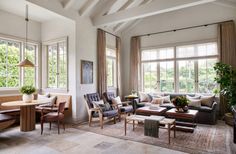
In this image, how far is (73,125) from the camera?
483 cm

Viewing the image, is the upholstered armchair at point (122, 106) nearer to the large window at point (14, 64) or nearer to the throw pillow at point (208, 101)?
the throw pillow at point (208, 101)

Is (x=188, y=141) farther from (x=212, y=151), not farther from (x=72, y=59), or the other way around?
(x=72, y=59)

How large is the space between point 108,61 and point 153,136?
3.91 metres

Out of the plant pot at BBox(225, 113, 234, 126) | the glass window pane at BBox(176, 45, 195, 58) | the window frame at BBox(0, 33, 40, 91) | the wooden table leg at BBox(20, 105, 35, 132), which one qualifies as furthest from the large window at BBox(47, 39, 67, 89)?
the plant pot at BBox(225, 113, 234, 126)

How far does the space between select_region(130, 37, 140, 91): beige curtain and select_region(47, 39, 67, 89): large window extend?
2.93 meters

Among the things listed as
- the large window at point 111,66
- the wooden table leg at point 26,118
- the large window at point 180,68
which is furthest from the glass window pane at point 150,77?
the wooden table leg at point 26,118

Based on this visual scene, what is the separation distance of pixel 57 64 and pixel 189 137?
14.9 ft

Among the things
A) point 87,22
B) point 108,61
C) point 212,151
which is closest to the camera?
point 212,151

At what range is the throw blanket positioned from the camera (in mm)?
3462

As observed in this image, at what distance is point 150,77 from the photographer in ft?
23.0

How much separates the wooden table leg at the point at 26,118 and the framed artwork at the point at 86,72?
168 cm

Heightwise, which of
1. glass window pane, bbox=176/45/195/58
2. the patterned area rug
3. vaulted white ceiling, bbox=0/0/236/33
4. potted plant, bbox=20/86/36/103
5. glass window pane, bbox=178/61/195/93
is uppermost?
vaulted white ceiling, bbox=0/0/236/33

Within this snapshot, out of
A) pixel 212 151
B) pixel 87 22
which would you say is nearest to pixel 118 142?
pixel 212 151

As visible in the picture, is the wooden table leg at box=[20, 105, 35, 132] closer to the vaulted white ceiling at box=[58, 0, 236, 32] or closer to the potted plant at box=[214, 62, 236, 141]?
the vaulted white ceiling at box=[58, 0, 236, 32]
